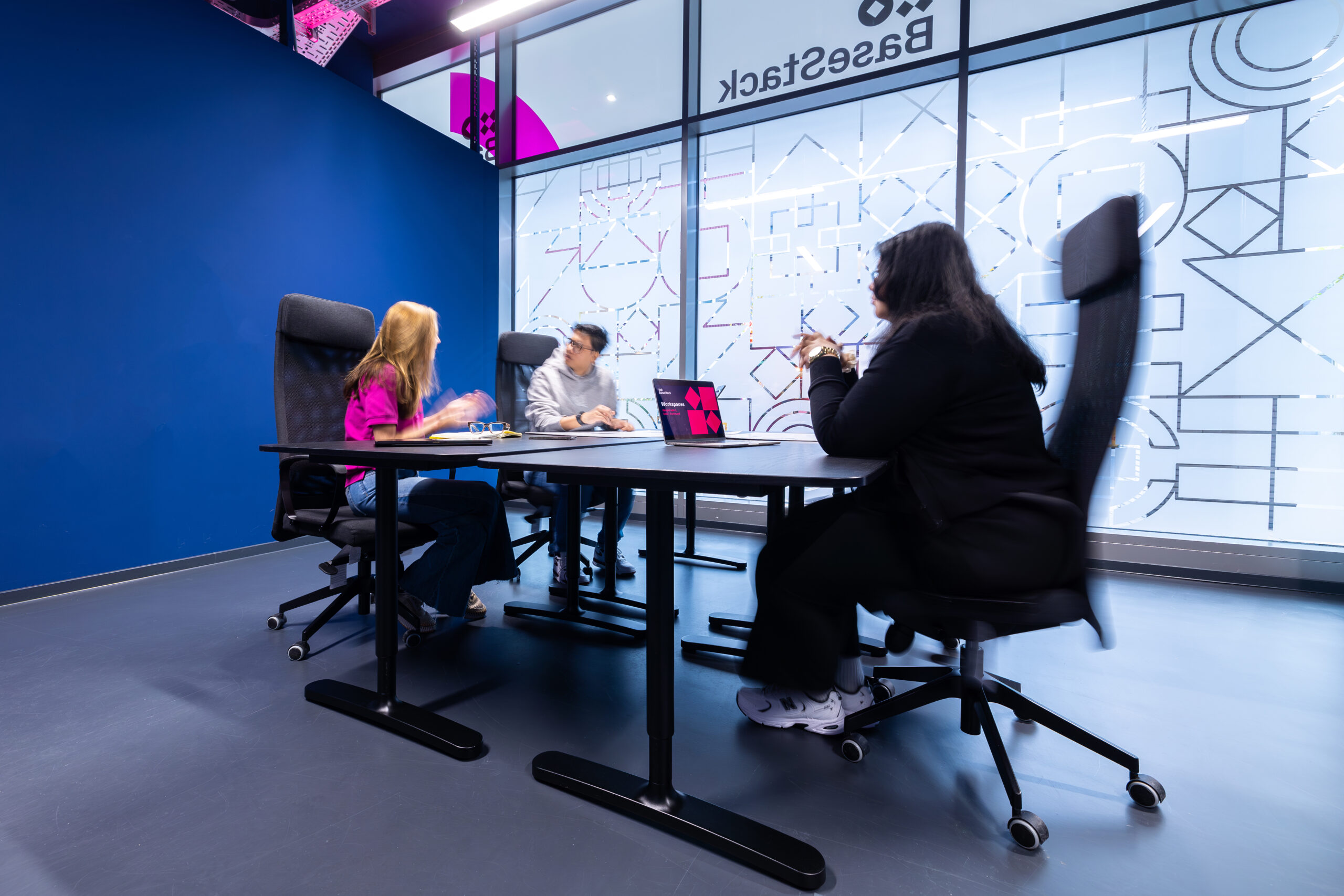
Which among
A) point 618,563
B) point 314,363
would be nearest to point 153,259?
point 314,363

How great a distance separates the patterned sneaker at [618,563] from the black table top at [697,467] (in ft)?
5.35

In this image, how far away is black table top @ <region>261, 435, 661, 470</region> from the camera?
1325mm

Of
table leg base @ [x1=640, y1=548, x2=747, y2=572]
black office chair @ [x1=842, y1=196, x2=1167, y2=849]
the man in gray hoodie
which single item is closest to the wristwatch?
black office chair @ [x1=842, y1=196, x2=1167, y2=849]

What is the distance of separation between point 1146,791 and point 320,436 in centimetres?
256

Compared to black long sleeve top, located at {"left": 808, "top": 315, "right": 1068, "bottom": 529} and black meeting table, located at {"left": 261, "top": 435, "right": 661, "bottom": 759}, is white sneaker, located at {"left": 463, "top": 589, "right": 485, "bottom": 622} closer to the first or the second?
black meeting table, located at {"left": 261, "top": 435, "right": 661, "bottom": 759}

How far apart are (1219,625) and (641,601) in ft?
7.41

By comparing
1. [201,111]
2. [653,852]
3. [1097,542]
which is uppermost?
[201,111]

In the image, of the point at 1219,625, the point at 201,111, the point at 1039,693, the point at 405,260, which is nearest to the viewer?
the point at 1039,693

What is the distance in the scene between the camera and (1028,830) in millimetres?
1109

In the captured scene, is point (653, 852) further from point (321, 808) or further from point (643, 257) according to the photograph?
point (643, 257)

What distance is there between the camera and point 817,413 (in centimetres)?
147

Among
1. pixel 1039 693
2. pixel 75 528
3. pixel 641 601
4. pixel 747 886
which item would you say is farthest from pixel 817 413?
pixel 75 528

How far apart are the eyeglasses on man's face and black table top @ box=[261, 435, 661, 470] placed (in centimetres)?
135

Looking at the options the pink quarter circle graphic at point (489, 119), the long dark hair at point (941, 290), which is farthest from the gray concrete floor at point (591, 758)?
the pink quarter circle graphic at point (489, 119)
